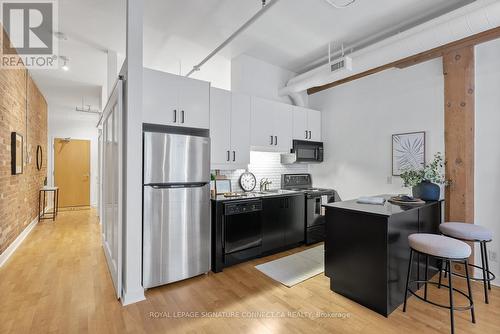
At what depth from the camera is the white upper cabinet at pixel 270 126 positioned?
3826 mm

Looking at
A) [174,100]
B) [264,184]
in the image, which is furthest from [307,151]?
[174,100]

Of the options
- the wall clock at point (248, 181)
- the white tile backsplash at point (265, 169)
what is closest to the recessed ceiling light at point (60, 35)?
the white tile backsplash at point (265, 169)

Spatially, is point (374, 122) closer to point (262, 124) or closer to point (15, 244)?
point (262, 124)

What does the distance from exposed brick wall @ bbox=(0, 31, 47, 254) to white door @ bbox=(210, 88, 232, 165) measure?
2.80m

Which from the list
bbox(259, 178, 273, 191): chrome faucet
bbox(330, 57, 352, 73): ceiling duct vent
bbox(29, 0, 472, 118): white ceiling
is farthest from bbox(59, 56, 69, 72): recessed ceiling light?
bbox(330, 57, 352, 73): ceiling duct vent

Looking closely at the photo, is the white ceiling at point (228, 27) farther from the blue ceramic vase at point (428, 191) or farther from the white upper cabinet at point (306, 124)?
the blue ceramic vase at point (428, 191)

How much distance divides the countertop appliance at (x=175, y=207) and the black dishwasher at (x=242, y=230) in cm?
28

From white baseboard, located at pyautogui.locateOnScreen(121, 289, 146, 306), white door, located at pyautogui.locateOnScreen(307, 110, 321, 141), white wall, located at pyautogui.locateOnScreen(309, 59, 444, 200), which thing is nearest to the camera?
white baseboard, located at pyautogui.locateOnScreen(121, 289, 146, 306)

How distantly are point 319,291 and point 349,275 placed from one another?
386 mm

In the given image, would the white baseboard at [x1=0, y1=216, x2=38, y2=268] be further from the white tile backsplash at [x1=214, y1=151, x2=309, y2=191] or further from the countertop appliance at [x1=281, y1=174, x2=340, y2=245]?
Result: the countertop appliance at [x1=281, y1=174, x2=340, y2=245]

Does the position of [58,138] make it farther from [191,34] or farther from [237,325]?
[237,325]

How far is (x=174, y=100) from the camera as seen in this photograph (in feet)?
9.37

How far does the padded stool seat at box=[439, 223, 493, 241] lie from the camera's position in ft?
7.73

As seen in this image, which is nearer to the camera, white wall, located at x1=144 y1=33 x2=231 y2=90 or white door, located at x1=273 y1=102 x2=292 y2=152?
white wall, located at x1=144 y1=33 x2=231 y2=90
